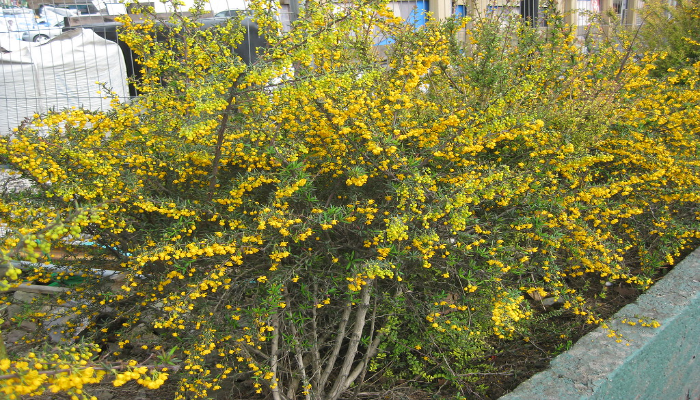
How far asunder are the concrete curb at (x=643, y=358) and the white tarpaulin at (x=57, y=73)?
11.9 ft

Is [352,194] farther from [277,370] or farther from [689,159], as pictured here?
[689,159]

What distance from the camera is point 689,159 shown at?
12.2ft

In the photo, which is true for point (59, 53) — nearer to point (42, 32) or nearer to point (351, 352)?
point (42, 32)

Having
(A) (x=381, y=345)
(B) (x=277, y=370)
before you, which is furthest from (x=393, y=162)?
(B) (x=277, y=370)

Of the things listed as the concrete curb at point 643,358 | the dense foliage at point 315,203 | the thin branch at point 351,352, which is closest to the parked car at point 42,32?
the dense foliage at point 315,203

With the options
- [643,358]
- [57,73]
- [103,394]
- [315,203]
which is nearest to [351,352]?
[315,203]

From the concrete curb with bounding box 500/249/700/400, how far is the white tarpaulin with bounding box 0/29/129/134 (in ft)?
11.9

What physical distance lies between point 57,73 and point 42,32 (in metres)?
0.32

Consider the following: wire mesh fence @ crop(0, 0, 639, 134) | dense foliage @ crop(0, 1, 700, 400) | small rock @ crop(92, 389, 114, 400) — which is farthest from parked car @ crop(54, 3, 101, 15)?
small rock @ crop(92, 389, 114, 400)

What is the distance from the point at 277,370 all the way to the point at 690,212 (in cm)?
313

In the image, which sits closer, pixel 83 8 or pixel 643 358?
pixel 643 358

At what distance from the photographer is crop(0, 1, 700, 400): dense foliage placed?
2.39 meters

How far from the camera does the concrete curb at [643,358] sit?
2.61 metres

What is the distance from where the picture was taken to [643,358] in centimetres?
293
